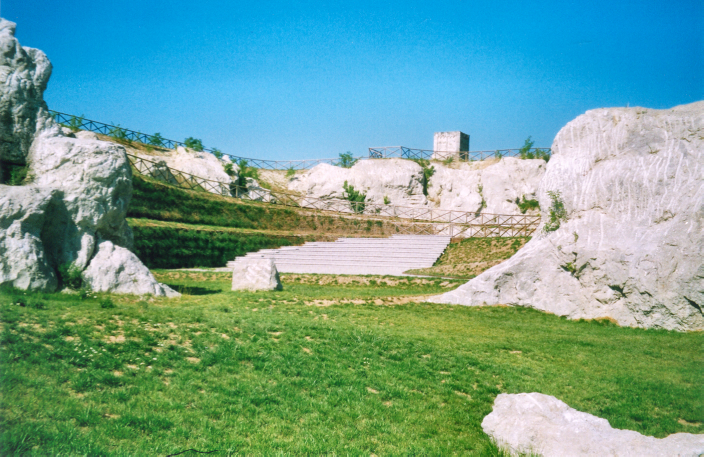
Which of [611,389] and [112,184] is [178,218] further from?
[611,389]

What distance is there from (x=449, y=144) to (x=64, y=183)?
45589 mm

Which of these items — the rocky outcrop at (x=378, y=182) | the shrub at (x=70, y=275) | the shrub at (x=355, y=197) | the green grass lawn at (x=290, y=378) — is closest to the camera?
the green grass lawn at (x=290, y=378)

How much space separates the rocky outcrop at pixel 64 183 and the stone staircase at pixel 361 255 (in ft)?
45.2

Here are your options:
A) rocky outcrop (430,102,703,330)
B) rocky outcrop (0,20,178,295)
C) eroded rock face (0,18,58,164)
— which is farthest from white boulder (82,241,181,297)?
rocky outcrop (430,102,703,330)

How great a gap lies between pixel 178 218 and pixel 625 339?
2660cm

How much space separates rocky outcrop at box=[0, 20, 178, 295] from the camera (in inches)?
458

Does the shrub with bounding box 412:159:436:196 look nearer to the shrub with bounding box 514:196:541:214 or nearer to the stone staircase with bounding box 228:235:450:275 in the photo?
the shrub with bounding box 514:196:541:214

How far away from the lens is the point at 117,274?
12180mm

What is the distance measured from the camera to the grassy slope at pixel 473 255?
25042 millimetres

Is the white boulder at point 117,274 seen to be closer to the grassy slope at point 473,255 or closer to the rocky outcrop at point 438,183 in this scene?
the grassy slope at point 473,255

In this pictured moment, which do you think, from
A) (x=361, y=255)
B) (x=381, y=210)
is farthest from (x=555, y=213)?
(x=381, y=210)

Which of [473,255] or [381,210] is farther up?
[381,210]

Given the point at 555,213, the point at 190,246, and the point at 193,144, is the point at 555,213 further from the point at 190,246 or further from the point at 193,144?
the point at 193,144

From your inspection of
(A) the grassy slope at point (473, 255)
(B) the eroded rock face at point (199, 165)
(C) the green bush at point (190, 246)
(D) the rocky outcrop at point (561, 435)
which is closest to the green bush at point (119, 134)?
(B) the eroded rock face at point (199, 165)
